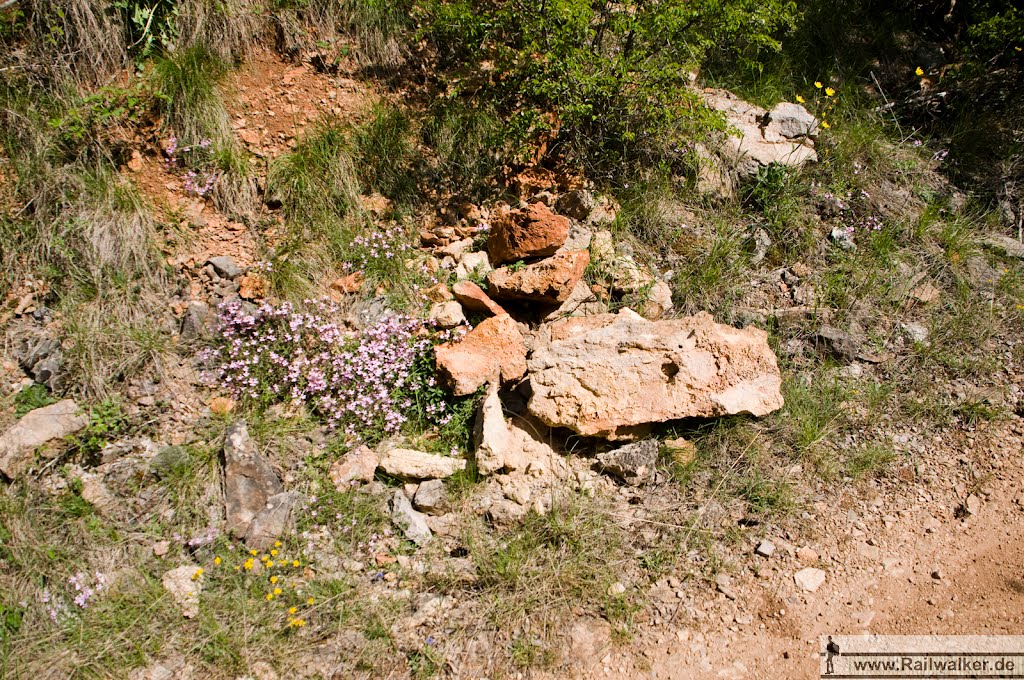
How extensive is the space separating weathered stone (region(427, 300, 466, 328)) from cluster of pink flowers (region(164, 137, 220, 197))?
74.2 inches

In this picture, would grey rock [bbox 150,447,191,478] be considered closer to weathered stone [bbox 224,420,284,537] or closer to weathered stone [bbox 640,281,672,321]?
weathered stone [bbox 224,420,284,537]

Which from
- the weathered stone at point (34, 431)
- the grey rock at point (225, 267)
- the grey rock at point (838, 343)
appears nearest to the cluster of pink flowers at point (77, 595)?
the weathered stone at point (34, 431)

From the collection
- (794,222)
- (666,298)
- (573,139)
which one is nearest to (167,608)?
(666,298)

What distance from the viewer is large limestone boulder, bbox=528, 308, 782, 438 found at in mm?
3693

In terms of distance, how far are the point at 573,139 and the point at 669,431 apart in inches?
97.8

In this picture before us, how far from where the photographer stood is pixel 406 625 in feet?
10.0

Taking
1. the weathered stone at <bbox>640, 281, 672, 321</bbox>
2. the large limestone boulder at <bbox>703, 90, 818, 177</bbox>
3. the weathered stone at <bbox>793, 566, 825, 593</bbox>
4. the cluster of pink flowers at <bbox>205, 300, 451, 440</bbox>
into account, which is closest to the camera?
the weathered stone at <bbox>793, 566, 825, 593</bbox>

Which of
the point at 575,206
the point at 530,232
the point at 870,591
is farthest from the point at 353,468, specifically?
the point at 870,591

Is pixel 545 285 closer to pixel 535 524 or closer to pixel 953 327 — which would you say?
pixel 535 524

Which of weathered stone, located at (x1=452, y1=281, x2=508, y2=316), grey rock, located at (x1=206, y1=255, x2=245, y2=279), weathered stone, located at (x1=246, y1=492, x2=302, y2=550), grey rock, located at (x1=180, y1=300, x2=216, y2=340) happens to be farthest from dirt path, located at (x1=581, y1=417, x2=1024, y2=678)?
grey rock, located at (x1=206, y1=255, x2=245, y2=279)

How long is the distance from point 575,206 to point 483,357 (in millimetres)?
1600

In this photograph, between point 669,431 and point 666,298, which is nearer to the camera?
point 669,431

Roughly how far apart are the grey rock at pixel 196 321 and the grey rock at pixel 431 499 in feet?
5.96

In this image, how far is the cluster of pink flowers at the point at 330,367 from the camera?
388 centimetres
